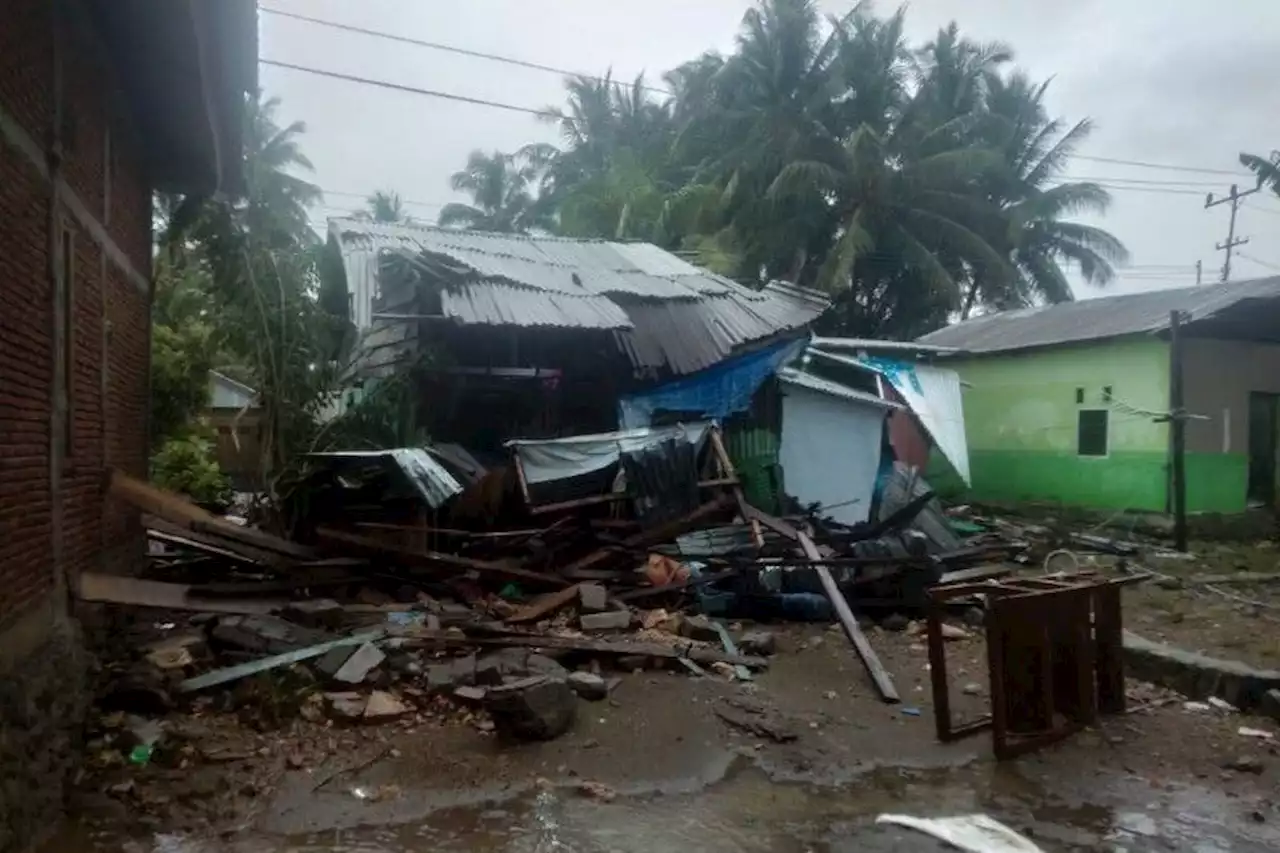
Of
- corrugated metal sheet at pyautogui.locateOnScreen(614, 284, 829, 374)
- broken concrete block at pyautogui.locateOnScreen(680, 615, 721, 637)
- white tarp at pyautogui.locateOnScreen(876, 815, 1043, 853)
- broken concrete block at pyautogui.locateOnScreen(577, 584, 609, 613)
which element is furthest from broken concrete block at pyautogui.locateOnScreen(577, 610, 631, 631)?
corrugated metal sheet at pyautogui.locateOnScreen(614, 284, 829, 374)

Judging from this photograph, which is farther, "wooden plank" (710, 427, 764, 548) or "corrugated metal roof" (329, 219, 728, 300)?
"corrugated metal roof" (329, 219, 728, 300)

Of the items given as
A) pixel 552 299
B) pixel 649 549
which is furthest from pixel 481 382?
pixel 649 549

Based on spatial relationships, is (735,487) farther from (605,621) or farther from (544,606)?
(544,606)

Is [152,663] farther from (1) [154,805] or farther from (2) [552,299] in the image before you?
(2) [552,299]

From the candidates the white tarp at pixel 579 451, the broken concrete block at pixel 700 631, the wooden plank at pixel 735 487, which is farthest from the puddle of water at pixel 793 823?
the white tarp at pixel 579 451

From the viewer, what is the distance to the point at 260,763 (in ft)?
19.4

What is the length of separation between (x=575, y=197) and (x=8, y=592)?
73.1ft

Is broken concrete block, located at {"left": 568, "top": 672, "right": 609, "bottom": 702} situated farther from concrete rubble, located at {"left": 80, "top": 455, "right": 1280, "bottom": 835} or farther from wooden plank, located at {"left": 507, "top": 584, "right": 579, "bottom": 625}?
wooden plank, located at {"left": 507, "top": 584, "right": 579, "bottom": 625}

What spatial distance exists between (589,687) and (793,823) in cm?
224

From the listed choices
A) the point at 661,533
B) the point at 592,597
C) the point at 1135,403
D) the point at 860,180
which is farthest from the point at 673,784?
the point at 860,180

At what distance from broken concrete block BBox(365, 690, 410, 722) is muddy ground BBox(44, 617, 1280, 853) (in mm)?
98

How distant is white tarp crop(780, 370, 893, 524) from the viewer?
1358 cm

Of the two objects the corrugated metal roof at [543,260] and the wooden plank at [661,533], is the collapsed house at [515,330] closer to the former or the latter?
the corrugated metal roof at [543,260]

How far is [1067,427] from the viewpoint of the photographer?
60.0ft
